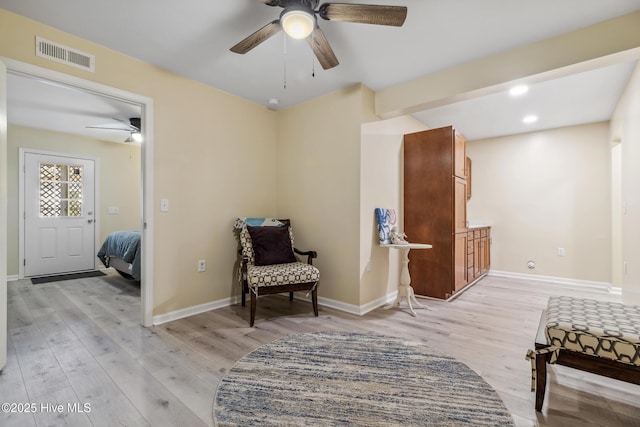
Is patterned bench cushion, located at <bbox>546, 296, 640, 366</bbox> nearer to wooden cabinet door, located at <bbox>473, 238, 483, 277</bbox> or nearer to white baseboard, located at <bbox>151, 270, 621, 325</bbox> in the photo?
white baseboard, located at <bbox>151, 270, 621, 325</bbox>

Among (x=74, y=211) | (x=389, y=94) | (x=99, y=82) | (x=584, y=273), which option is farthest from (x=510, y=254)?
(x=74, y=211)

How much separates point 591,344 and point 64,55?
12.4ft

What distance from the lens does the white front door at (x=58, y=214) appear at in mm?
4637

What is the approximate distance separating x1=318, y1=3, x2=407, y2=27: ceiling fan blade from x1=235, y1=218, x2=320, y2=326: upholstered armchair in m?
2.06

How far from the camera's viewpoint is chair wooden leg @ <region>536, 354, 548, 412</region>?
1.53 m

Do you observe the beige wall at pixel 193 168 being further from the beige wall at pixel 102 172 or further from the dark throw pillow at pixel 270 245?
the beige wall at pixel 102 172

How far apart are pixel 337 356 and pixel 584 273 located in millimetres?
4811

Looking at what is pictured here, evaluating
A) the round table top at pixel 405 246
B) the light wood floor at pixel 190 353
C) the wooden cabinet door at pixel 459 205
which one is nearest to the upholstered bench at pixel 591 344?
the light wood floor at pixel 190 353

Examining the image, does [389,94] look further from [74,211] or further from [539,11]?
[74,211]

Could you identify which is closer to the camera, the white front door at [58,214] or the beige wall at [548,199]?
the beige wall at [548,199]

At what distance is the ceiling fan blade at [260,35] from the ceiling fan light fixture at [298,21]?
0.11 m

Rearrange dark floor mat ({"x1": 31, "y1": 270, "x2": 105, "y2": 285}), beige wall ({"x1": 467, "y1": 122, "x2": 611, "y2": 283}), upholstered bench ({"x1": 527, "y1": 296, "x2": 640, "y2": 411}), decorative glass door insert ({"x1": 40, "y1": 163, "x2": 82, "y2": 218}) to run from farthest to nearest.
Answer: decorative glass door insert ({"x1": 40, "y1": 163, "x2": 82, "y2": 218}), dark floor mat ({"x1": 31, "y1": 270, "x2": 105, "y2": 285}), beige wall ({"x1": 467, "y1": 122, "x2": 611, "y2": 283}), upholstered bench ({"x1": 527, "y1": 296, "x2": 640, "y2": 411})

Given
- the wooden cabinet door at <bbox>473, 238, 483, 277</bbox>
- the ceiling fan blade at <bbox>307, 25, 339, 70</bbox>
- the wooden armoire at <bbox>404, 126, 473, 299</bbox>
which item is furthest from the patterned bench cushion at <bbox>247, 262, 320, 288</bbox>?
the wooden cabinet door at <bbox>473, 238, 483, 277</bbox>

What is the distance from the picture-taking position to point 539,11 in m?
1.95
